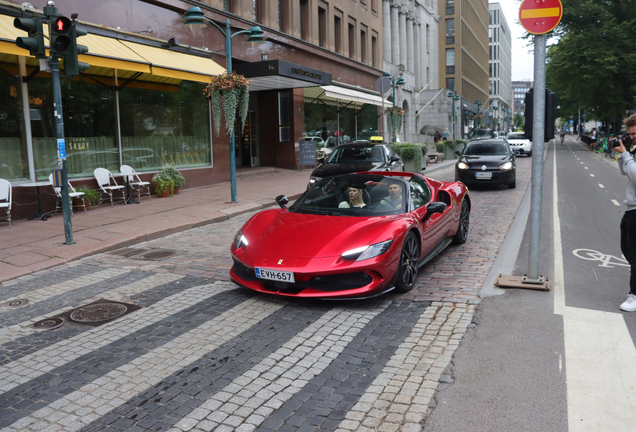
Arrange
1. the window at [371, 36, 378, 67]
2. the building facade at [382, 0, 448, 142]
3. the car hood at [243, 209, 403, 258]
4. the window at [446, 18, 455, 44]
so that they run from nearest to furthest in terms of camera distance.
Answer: the car hood at [243, 209, 403, 258]
the window at [371, 36, 378, 67]
the building facade at [382, 0, 448, 142]
the window at [446, 18, 455, 44]

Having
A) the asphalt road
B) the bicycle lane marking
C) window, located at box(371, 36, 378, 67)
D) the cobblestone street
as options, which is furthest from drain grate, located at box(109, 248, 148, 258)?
window, located at box(371, 36, 378, 67)

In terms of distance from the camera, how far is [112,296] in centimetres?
642

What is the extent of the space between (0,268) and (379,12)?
35.6m

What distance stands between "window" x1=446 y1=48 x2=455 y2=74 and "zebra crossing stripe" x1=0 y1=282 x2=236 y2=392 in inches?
3026

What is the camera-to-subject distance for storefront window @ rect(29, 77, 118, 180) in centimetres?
1309

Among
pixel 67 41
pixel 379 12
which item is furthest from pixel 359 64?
pixel 67 41

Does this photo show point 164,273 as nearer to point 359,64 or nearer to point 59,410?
point 59,410

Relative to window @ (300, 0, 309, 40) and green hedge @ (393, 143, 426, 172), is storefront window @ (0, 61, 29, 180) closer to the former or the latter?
green hedge @ (393, 143, 426, 172)

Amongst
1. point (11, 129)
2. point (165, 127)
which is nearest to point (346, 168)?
point (165, 127)

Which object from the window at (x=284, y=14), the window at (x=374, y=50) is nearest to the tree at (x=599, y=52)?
the window at (x=374, y=50)

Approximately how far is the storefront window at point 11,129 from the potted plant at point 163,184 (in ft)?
12.5

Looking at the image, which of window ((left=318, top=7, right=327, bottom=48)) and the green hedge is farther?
window ((left=318, top=7, right=327, bottom=48))

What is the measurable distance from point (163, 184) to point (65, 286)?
9.34 meters

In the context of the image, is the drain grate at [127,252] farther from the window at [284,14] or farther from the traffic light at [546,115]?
the window at [284,14]
